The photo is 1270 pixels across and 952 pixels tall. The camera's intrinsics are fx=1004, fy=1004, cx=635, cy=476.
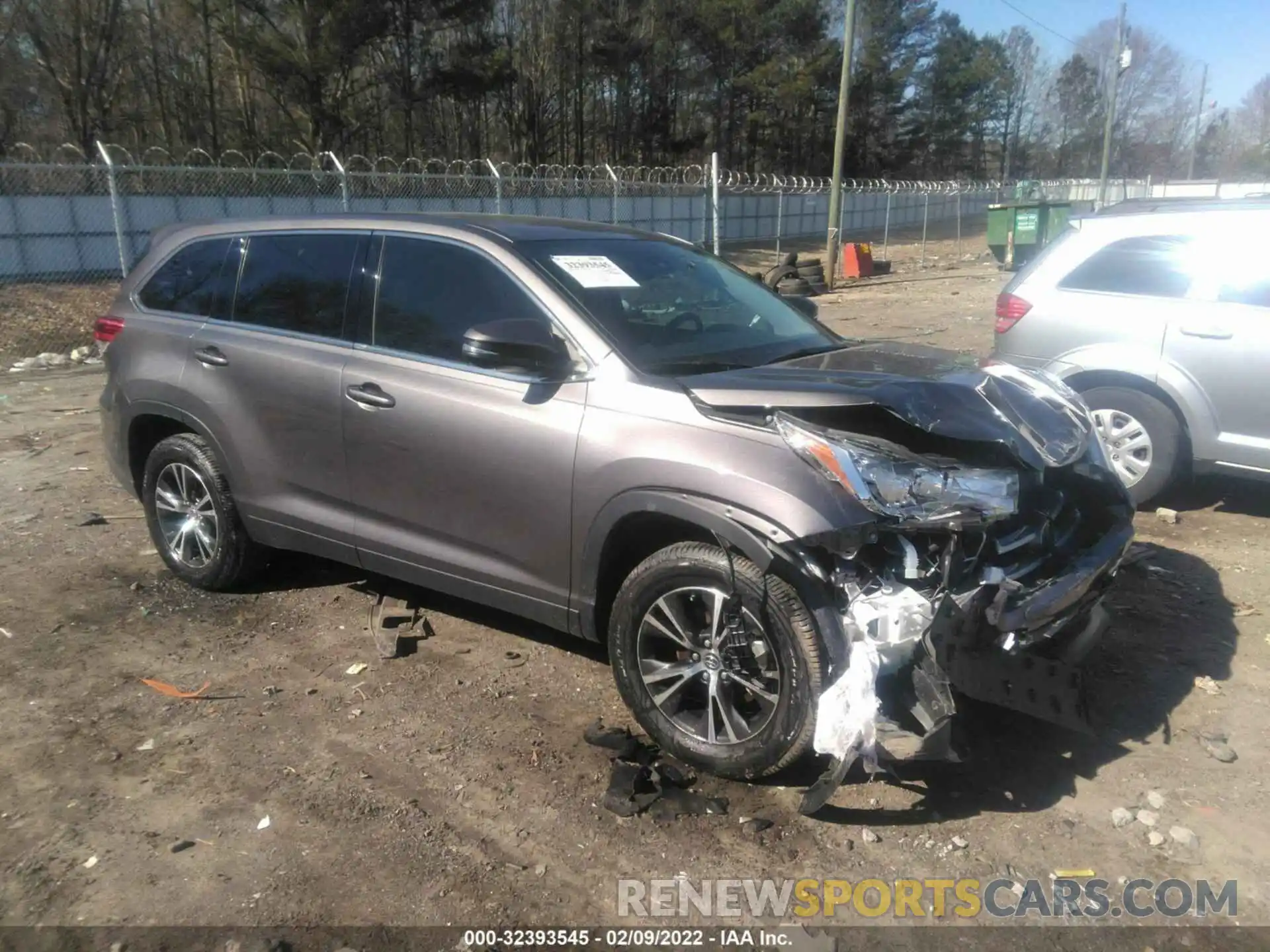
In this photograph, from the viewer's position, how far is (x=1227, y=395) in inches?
223

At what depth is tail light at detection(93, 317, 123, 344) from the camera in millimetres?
5172

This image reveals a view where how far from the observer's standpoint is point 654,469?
11.1 ft

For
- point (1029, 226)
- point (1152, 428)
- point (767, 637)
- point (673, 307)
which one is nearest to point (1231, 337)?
point (1152, 428)

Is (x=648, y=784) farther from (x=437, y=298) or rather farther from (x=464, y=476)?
(x=437, y=298)

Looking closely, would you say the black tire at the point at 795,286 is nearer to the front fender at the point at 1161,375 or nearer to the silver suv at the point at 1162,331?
the silver suv at the point at 1162,331

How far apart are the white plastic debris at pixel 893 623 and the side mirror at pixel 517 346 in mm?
1411

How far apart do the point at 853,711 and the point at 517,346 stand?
1.67 meters

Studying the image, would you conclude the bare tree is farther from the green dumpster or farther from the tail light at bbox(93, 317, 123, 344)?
the tail light at bbox(93, 317, 123, 344)

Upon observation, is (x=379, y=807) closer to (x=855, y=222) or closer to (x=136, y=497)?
(x=136, y=497)

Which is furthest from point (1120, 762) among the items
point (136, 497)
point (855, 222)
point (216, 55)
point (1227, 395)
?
point (855, 222)

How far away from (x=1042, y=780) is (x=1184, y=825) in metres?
0.43

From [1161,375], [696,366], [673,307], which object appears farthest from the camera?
[1161,375]

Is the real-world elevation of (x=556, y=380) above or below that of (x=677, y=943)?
above

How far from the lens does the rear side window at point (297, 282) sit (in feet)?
14.5
